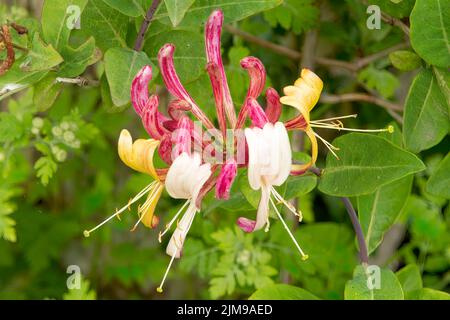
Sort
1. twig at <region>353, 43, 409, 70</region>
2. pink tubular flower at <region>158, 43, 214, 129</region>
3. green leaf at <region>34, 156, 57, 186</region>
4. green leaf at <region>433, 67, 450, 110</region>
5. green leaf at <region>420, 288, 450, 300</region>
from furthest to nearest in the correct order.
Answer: twig at <region>353, 43, 409, 70</region>
green leaf at <region>34, 156, 57, 186</region>
green leaf at <region>420, 288, 450, 300</region>
green leaf at <region>433, 67, 450, 110</region>
pink tubular flower at <region>158, 43, 214, 129</region>

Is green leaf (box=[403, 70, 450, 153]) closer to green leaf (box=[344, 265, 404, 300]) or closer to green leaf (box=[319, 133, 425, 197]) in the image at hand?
green leaf (box=[319, 133, 425, 197])

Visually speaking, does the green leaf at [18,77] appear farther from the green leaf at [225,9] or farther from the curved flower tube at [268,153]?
the curved flower tube at [268,153]

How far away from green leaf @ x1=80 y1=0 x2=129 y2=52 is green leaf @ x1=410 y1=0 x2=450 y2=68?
15.6 inches

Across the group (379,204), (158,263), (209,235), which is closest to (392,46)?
(379,204)

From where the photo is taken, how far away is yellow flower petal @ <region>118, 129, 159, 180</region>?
0.84 meters

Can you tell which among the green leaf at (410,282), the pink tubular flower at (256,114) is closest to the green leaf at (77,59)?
the pink tubular flower at (256,114)

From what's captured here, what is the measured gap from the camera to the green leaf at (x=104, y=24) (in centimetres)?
104

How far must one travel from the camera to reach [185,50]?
104cm

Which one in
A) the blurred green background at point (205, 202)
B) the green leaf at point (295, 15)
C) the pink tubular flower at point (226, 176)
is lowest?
the blurred green background at point (205, 202)

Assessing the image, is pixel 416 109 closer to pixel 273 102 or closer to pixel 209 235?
pixel 273 102

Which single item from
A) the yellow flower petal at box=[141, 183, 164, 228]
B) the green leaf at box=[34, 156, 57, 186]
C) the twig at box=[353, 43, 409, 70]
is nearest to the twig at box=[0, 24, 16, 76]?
the yellow flower petal at box=[141, 183, 164, 228]

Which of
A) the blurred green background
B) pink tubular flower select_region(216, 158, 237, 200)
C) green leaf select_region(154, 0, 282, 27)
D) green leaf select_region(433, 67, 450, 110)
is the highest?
green leaf select_region(154, 0, 282, 27)

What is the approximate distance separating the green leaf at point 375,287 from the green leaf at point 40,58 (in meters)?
0.51

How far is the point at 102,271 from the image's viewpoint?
6.48ft
